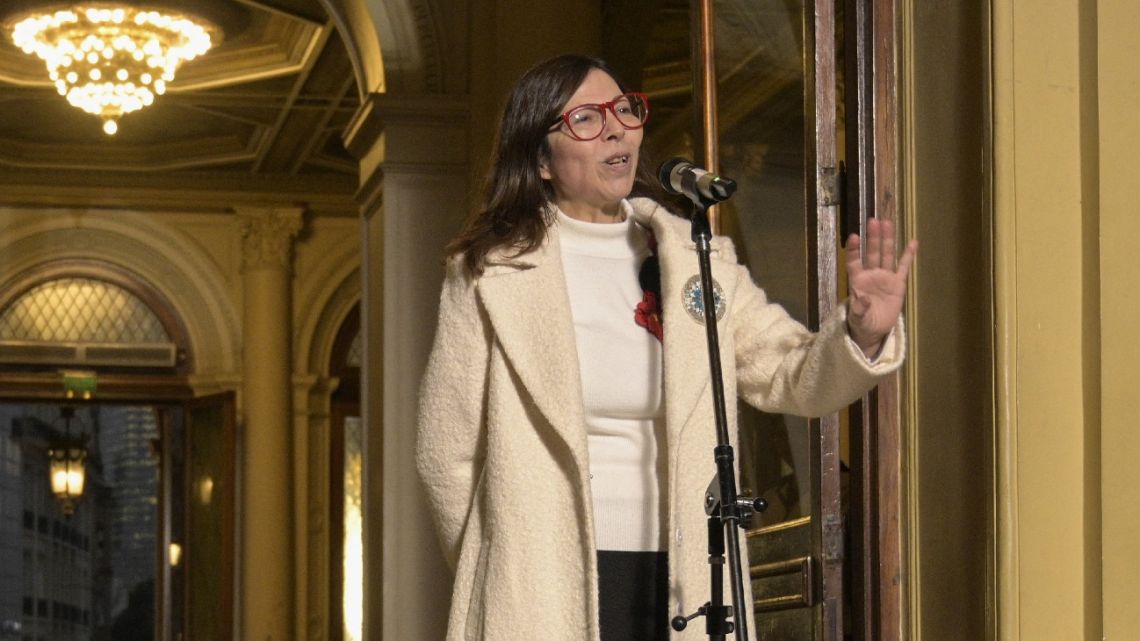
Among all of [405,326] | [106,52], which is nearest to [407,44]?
[405,326]

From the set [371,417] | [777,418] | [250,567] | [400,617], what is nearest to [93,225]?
[250,567]

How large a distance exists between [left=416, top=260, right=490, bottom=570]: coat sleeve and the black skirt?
10.8 inches

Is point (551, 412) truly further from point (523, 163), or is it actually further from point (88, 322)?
point (88, 322)

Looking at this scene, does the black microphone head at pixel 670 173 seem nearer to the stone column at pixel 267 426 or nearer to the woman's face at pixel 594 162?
the woman's face at pixel 594 162

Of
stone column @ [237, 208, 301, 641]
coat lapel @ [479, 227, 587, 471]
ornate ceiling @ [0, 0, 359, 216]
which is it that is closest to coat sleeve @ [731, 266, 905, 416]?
coat lapel @ [479, 227, 587, 471]

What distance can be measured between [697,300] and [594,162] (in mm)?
277

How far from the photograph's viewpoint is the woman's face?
9.57 ft

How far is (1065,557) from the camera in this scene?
3.07m

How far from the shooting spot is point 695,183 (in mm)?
2717

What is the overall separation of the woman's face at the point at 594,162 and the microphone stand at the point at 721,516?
0.33 m

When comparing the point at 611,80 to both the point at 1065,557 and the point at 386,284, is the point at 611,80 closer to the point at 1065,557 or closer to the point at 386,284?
the point at 1065,557

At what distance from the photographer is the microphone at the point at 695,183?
266cm

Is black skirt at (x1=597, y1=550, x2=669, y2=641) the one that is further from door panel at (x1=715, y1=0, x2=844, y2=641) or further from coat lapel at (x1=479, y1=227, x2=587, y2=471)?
door panel at (x1=715, y1=0, x2=844, y2=641)

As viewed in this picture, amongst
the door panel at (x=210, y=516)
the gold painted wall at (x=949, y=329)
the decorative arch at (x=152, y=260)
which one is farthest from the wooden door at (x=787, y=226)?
the decorative arch at (x=152, y=260)
